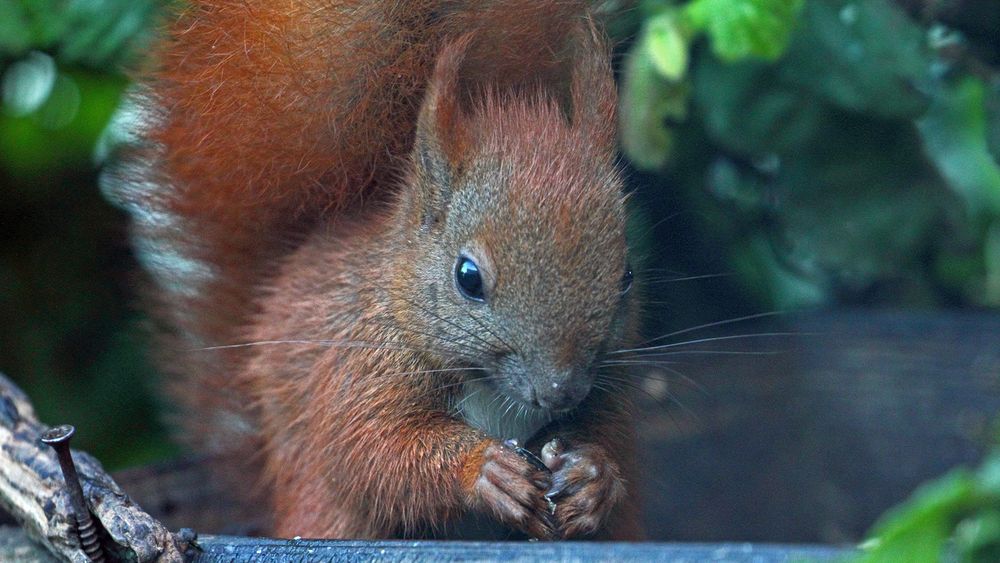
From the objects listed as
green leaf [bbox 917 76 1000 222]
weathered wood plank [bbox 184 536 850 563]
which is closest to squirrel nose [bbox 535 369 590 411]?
weathered wood plank [bbox 184 536 850 563]

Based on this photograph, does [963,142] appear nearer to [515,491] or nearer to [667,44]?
[667,44]

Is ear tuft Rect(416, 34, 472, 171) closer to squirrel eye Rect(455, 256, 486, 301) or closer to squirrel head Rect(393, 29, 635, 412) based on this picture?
squirrel head Rect(393, 29, 635, 412)

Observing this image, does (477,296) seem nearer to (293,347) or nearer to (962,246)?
(293,347)

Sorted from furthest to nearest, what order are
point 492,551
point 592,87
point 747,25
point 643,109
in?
point 643,109 → point 747,25 → point 592,87 → point 492,551

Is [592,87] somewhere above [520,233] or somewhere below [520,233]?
above

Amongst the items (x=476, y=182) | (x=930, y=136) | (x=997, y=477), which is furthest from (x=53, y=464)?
(x=930, y=136)

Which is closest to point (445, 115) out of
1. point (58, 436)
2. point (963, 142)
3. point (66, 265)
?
point (58, 436)
